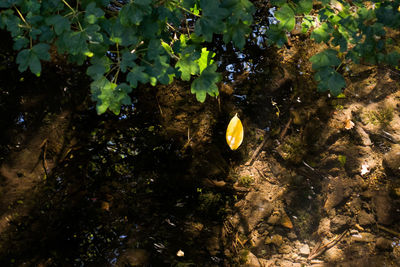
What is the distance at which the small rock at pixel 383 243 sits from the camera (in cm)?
237

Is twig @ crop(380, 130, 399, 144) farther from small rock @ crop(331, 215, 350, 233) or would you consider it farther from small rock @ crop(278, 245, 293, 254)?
small rock @ crop(278, 245, 293, 254)

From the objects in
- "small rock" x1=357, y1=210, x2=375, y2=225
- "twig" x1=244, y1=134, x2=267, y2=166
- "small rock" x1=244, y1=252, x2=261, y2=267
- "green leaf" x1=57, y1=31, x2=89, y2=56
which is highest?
"green leaf" x1=57, y1=31, x2=89, y2=56

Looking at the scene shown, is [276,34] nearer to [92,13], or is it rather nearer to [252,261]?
[92,13]

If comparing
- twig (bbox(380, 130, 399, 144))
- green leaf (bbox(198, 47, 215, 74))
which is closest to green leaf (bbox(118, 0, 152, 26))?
green leaf (bbox(198, 47, 215, 74))

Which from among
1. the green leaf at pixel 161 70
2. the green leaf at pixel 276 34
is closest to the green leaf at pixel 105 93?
the green leaf at pixel 161 70

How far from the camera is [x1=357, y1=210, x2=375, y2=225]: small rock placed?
7.81 ft

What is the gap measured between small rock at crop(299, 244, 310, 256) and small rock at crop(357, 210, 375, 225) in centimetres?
43

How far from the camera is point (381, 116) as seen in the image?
2469 mm

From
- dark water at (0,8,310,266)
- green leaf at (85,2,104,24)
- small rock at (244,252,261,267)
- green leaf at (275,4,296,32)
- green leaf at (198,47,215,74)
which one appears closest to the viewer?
green leaf at (85,2,104,24)

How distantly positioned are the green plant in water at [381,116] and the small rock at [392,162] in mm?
220

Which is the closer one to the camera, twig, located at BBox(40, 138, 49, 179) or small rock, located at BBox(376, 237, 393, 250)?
twig, located at BBox(40, 138, 49, 179)

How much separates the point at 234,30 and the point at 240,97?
101 centimetres

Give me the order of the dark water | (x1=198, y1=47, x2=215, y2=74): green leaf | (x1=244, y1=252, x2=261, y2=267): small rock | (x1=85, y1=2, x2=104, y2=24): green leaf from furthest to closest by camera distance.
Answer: (x1=244, y1=252, x2=261, y2=267): small rock
the dark water
(x1=198, y1=47, x2=215, y2=74): green leaf
(x1=85, y1=2, x2=104, y2=24): green leaf

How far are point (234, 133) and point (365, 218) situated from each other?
113 centimetres
